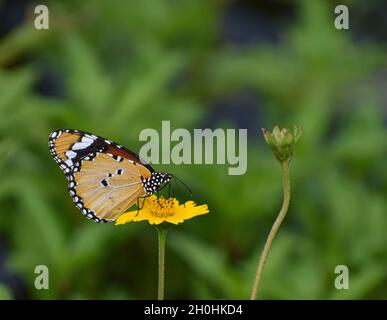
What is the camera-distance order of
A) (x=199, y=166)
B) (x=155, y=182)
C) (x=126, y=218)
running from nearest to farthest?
(x=126, y=218) < (x=155, y=182) < (x=199, y=166)

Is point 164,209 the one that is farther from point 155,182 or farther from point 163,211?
point 155,182

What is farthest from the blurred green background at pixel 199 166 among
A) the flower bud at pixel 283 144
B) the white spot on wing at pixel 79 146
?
the flower bud at pixel 283 144

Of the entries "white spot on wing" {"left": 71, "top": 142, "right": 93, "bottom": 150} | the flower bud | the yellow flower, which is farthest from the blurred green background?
the flower bud

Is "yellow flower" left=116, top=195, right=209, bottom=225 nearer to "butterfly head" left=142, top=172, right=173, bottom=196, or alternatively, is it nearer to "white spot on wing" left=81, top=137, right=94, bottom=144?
"butterfly head" left=142, top=172, right=173, bottom=196

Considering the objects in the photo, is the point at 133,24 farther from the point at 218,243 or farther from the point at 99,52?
the point at 218,243

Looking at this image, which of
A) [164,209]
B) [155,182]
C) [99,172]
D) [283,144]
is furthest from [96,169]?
[283,144]

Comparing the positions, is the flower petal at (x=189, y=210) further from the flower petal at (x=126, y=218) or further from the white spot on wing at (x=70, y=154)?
the white spot on wing at (x=70, y=154)

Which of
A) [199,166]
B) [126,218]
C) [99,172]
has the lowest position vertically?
[126,218]
